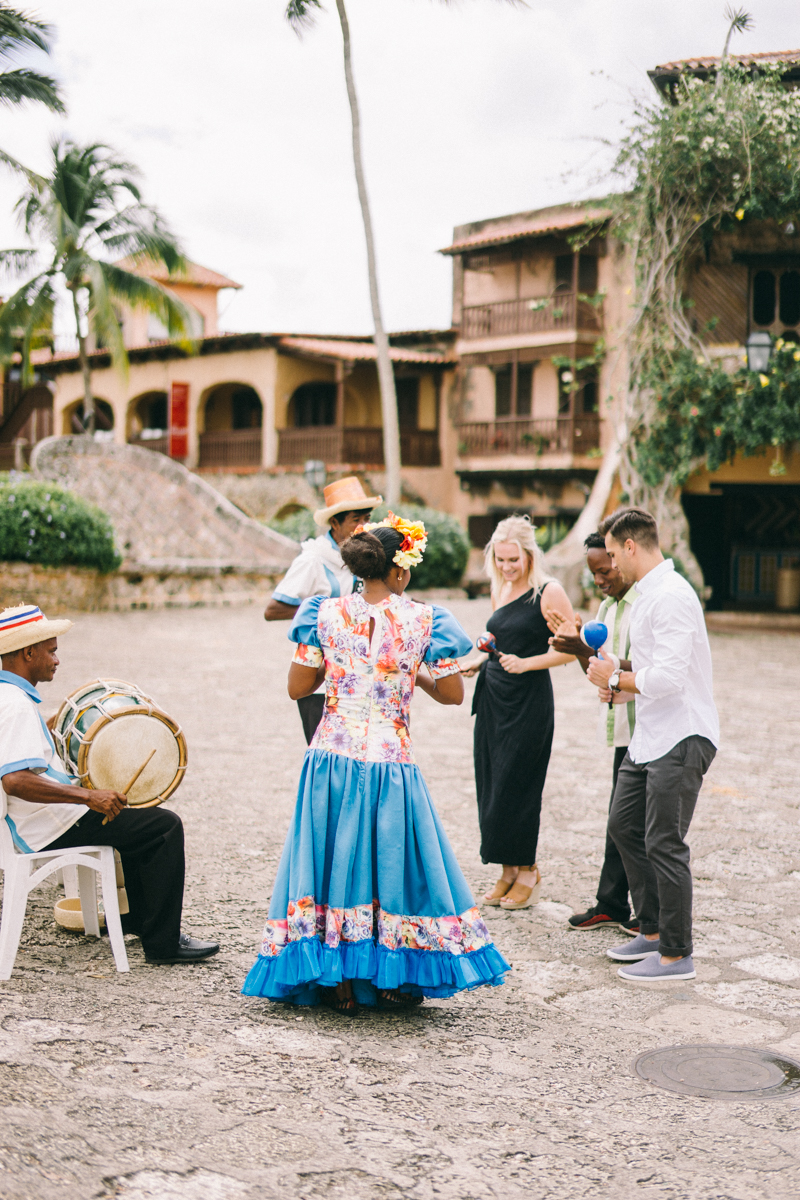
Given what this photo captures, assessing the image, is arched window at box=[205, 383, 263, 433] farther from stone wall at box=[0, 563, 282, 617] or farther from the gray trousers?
the gray trousers

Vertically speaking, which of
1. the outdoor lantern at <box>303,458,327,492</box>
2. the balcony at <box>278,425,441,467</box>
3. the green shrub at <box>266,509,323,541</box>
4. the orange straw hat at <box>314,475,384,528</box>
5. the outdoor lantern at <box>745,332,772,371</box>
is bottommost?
the green shrub at <box>266,509,323,541</box>

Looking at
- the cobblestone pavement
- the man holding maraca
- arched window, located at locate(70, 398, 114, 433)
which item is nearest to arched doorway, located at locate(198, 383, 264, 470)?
arched window, located at locate(70, 398, 114, 433)

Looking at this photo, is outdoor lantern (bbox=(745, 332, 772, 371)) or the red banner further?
the red banner

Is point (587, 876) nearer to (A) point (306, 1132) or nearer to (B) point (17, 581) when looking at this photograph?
(A) point (306, 1132)

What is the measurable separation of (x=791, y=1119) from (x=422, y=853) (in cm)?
131

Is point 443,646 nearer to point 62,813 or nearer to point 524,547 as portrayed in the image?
point 524,547

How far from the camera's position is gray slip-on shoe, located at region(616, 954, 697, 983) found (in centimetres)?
432

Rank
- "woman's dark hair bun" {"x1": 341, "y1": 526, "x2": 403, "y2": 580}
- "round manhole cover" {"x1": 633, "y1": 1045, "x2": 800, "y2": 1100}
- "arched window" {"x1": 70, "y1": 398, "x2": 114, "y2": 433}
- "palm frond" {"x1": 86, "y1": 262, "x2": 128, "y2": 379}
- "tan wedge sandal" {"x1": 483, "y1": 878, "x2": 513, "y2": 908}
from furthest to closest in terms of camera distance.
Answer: "arched window" {"x1": 70, "y1": 398, "x2": 114, "y2": 433} < "palm frond" {"x1": 86, "y1": 262, "x2": 128, "y2": 379} < "tan wedge sandal" {"x1": 483, "y1": 878, "x2": 513, "y2": 908} < "woman's dark hair bun" {"x1": 341, "y1": 526, "x2": 403, "y2": 580} < "round manhole cover" {"x1": 633, "y1": 1045, "x2": 800, "y2": 1100}

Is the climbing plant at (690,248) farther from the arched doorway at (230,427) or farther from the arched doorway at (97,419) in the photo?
the arched doorway at (97,419)

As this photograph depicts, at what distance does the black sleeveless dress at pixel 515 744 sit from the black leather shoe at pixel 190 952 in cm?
139

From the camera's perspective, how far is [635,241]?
18.8 metres

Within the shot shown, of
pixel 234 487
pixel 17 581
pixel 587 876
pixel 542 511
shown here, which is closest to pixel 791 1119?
pixel 587 876

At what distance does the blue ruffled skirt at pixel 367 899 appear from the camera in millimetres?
3711

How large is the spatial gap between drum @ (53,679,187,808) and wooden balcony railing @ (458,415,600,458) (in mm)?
22952
